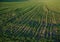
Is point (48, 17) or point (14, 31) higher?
point (48, 17)

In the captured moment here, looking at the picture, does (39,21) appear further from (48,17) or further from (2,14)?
(2,14)

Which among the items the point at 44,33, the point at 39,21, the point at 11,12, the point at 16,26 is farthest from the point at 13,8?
the point at 44,33

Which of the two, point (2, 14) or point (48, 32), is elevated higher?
point (2, 14)

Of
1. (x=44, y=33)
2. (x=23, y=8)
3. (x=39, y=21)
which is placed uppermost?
(x=23, y=8)

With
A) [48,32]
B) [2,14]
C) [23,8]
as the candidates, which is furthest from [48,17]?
[2,14]

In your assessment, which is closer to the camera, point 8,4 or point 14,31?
point 14,31

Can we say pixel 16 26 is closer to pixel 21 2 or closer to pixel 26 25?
pixel 26 25
